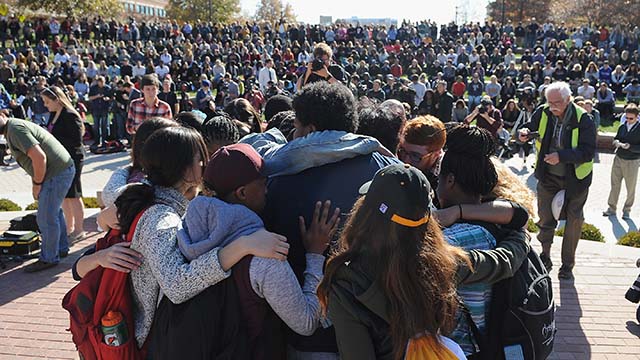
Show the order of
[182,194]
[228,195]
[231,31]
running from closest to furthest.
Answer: [228,195] → [182,194] → [231,31]

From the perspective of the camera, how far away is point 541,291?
7.97 feet

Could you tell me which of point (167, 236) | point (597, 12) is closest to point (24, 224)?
point (167, 236)

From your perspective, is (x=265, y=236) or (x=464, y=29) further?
(x=464, y=29)

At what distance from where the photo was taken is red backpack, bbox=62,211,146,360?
2.59m

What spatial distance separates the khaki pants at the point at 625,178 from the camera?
8.87 meters

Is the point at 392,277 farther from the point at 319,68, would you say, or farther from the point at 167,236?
the point at 319,68

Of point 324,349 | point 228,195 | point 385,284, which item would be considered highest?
point 228,195

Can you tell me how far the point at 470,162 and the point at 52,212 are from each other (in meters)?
5.09

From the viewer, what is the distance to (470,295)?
7.77 feet

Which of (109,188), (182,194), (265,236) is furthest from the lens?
(109,188)

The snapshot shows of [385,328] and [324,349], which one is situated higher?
[385,328]

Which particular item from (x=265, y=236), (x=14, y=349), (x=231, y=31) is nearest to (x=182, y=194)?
(x=265, y=236)

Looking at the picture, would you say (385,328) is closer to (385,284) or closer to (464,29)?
(385,284)

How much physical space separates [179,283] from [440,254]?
105 centimetres
